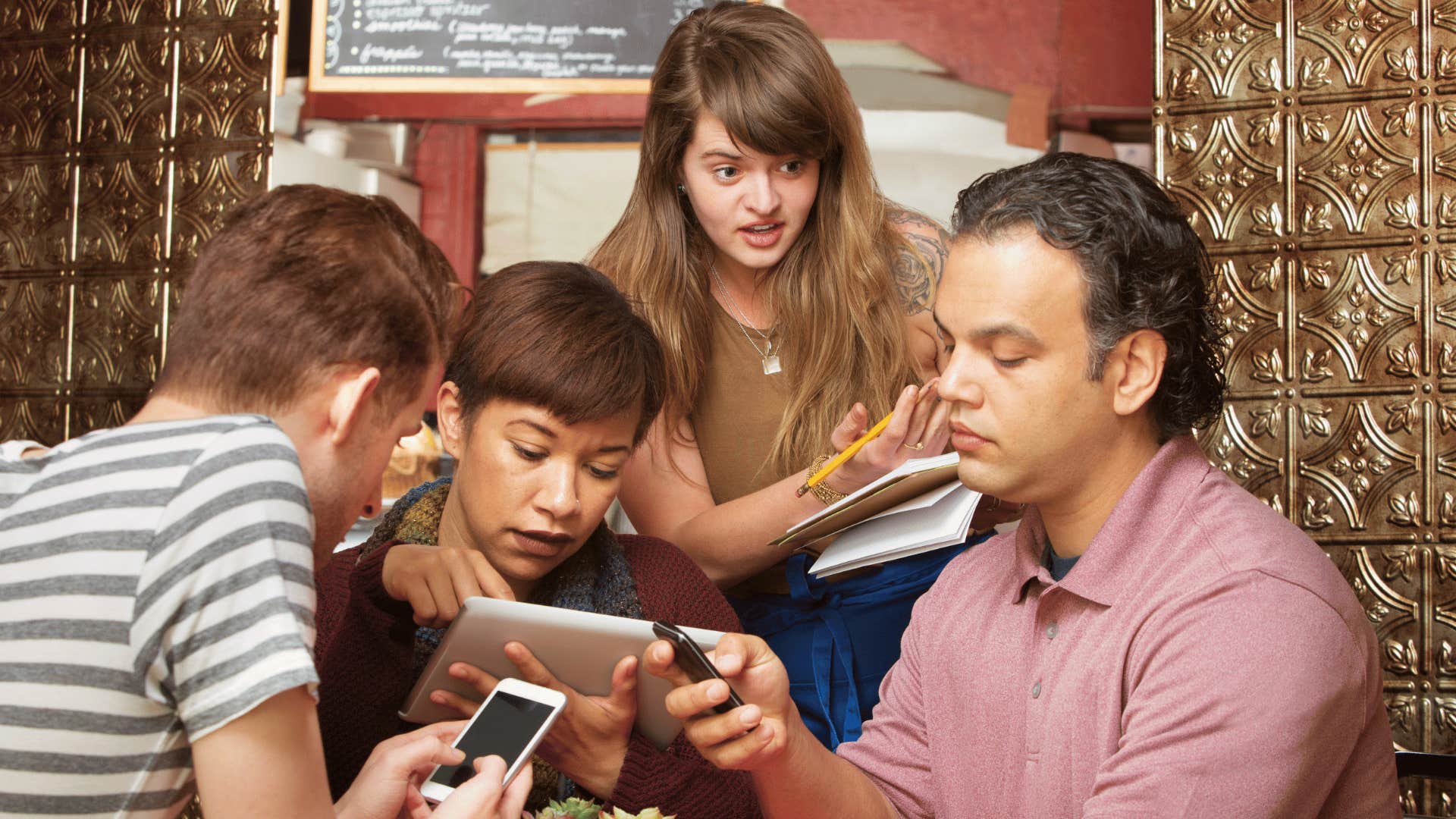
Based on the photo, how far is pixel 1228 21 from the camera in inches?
127

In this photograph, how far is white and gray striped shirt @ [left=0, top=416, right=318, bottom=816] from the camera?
1021 mm

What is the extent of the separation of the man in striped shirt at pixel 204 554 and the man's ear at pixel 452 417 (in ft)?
2.39

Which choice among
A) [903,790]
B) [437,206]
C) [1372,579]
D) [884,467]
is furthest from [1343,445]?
[437,206]

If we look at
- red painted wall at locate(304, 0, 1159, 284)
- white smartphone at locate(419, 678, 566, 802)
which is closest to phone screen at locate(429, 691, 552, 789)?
white smartphone at locate(419, 678, 566, 802)

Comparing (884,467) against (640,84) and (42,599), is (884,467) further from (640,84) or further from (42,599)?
(640,84)

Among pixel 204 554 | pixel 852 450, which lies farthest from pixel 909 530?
pixel 204 554

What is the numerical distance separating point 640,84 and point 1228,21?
215 centimetres

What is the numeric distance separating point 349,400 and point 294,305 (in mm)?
99

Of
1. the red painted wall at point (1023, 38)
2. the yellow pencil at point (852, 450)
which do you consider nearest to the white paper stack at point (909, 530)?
the yellow pencil at point (852, 450)

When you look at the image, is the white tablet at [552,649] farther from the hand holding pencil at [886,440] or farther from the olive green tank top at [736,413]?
the olive green tank top at [736,413]

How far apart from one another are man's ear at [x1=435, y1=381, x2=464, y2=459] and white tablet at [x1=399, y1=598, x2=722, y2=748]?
0.43 meters

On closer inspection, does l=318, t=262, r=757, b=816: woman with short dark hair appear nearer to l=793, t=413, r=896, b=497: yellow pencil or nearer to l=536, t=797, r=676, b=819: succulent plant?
l=536, t=797, r=676, b=819: succulent plant

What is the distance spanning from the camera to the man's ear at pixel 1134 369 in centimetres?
161

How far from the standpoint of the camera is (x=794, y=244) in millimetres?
2582
